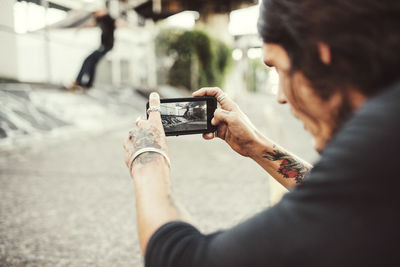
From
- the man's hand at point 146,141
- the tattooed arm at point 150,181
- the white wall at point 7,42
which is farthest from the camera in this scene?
the white wall at point 7,42

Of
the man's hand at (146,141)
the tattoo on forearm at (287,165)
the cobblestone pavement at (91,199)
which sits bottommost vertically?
the cobblestone pavement at (91,199)

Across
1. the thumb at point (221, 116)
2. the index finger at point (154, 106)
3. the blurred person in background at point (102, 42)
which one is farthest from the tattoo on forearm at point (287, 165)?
the blurred person in background at point (102, 42)

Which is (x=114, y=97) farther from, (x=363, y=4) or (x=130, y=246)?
(x=363, y=4)

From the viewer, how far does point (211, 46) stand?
17875mm

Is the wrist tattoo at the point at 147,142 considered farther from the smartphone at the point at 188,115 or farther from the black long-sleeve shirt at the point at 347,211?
the black long-sleeve shirt at the point at 347,211

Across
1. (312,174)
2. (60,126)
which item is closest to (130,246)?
(312,174)

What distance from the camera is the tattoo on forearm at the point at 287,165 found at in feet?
Answer: 5.02

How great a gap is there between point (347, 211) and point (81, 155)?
202 inches

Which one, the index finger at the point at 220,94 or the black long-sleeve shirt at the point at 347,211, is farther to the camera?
the index finger at the point at 220,94

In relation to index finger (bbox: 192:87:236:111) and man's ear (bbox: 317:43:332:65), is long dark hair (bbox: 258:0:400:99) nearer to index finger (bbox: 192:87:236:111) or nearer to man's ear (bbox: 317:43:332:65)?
man's ear (bbox: 317:43:332:65)

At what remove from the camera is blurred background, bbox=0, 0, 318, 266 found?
2576mm

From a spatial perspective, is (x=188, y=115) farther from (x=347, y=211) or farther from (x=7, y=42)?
(x=7, y=42)

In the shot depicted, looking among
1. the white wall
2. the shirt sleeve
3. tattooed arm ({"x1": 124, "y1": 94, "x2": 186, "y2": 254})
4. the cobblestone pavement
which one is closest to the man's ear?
the shirt sleeve

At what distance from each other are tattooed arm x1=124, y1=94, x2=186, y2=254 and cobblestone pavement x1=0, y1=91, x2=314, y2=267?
1367 mm
